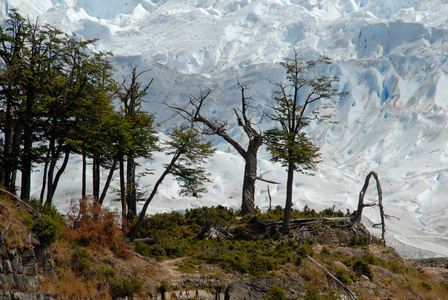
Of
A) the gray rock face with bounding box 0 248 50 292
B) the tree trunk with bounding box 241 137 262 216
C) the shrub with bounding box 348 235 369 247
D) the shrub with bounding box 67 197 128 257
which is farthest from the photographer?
the tree trunk with bounding box 241 137 262 216

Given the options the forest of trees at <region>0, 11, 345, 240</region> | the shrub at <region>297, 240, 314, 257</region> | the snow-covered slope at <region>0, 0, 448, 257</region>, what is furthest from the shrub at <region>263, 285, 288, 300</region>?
the snow-covered slope at <region>0, 0, 448, 257</region>

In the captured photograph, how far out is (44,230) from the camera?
10.3 meters

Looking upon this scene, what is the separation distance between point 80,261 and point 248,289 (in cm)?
537

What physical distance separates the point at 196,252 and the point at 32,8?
199m

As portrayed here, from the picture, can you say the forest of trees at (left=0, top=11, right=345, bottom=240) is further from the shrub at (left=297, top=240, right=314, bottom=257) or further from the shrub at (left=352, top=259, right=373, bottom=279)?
the shrub at (left=352, top=259, right=373, bottom=279)

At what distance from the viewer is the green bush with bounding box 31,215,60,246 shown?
1029 centimetres

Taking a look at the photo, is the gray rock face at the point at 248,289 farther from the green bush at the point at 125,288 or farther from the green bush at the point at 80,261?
the green bush at the point at 80,261

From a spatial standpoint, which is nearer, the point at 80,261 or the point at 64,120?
the point at 80,261

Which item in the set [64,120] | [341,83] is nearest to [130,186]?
[64,120]

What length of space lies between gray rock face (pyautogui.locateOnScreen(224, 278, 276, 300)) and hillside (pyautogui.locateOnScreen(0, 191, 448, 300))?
35 millimetres

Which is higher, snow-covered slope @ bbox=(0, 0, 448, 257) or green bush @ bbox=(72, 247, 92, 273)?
snow-covered slope @ bbox=(0, 0, 448, 257)

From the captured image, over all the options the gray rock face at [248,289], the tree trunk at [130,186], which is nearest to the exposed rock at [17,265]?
the gray rock face at [248,289]

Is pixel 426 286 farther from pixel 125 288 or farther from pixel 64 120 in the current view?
pixel 64 120

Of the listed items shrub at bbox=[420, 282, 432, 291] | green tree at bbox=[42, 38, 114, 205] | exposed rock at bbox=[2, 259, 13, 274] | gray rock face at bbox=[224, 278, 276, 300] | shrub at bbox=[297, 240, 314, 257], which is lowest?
gray rock face at bbox=[224, 278, 276, 300]
